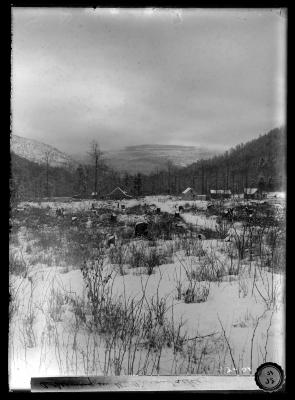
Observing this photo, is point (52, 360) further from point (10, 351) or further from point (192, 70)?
point (192, 70)

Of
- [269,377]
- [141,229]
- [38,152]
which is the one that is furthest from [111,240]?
[269,377]

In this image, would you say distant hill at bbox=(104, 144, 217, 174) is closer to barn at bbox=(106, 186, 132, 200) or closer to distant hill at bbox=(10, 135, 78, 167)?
barn at bbox=(106, 186, 132, 200)

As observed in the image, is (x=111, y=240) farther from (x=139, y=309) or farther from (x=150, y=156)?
(x=150, y=156)

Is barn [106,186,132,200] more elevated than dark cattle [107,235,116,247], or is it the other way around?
barn [106,186,132,200]

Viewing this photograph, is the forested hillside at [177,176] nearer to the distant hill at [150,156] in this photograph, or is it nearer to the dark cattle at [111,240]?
the distant hill at [150,156]

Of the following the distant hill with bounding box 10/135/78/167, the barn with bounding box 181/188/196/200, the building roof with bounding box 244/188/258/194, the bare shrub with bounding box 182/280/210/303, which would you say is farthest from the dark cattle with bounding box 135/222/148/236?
the building roof with bounding box 244/188/258/194
